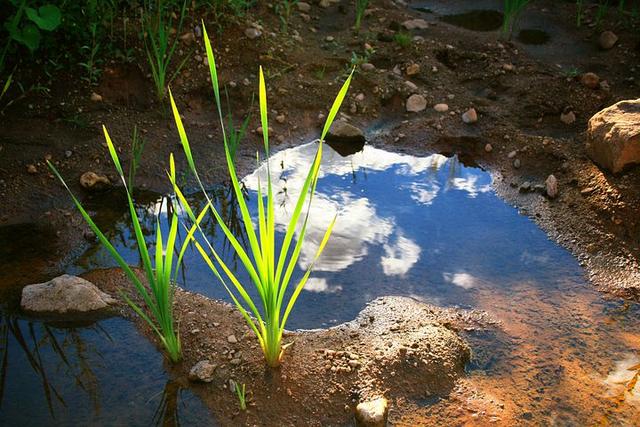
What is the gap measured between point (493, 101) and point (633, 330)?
1937 millimetres

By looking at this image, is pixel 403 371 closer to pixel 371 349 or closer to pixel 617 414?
pixel 371 349

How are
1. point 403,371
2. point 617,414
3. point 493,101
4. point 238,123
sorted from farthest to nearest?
point 493,101, point 238,123, point 403,371, point 617,414

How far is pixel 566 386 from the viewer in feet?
7.05

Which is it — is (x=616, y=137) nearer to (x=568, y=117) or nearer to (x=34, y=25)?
(x=568, y=117)

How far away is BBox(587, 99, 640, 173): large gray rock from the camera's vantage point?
2928mm

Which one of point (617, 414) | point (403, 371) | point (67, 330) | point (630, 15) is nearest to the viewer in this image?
point (617, 414)

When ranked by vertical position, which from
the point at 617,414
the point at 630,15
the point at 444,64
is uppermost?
the point at 630,15

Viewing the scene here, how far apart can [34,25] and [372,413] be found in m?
2.78

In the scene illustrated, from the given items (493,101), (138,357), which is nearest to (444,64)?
(493,101)

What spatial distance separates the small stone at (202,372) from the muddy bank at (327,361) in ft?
0.05

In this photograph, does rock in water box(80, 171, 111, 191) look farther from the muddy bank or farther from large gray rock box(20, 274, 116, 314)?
the muddy bank

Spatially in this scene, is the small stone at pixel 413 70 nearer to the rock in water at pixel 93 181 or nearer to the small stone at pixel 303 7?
the small stone at pixel 303 7

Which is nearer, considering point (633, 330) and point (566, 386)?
point (566, 386)

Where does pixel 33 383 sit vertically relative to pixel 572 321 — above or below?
below
